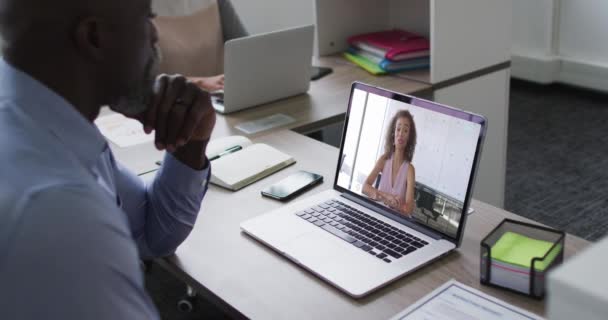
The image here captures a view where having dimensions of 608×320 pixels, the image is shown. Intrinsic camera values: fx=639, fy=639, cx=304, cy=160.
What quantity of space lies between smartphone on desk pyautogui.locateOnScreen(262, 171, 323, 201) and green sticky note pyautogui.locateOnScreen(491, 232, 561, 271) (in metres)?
0.49

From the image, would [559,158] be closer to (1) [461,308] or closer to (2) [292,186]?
(2) [292,186]

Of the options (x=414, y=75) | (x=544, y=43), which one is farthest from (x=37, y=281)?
(x=544, y=43)

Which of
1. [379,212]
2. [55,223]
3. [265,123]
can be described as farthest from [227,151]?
[55,223]

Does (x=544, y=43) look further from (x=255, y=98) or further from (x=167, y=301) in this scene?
(x=167, y=301)

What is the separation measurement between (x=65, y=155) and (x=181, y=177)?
1.48 feet

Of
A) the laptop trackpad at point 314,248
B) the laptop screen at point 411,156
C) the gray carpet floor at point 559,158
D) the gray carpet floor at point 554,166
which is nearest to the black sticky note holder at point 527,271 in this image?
the laptop screen at point 411,156

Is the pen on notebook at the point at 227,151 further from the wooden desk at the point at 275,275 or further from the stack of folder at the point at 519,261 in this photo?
the stack of folder at the point at 519,261

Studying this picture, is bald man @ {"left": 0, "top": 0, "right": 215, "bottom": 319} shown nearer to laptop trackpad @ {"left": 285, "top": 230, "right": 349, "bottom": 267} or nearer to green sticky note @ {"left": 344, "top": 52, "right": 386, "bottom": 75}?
laptop trackpad @ {"left": 285, "top": 230, "right": 349, "bottom": 267}

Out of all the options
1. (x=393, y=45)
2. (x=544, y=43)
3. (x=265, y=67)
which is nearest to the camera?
(x=265, y=67)

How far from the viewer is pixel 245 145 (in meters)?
1.74

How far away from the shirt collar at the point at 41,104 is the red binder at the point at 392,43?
1580 mm

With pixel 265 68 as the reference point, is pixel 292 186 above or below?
below

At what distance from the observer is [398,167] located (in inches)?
49.6

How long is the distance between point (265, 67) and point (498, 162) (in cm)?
99
